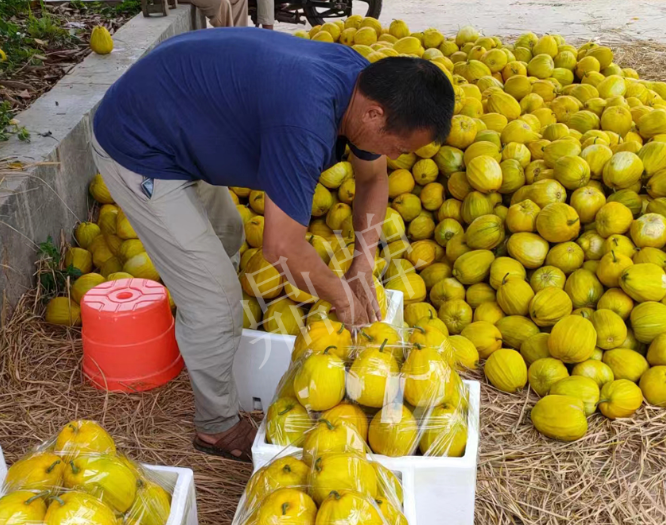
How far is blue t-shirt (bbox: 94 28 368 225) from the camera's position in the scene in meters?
1.96

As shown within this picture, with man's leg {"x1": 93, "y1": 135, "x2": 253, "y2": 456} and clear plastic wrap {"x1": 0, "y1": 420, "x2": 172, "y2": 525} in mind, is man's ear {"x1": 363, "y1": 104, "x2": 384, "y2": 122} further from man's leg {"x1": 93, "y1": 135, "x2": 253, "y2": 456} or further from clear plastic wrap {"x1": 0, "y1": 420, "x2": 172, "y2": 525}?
clear plastic wrap {"x1": 0, "y1": 420, "x2": 172, "y2": 525}

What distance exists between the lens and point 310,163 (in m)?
1.95

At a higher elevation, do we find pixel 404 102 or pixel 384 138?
pixel 404 102

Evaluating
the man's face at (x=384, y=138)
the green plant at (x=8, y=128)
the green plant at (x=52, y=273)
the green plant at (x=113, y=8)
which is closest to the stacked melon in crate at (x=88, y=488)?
the man's face at (x=384, y=138)

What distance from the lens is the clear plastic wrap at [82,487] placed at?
60.3 inches

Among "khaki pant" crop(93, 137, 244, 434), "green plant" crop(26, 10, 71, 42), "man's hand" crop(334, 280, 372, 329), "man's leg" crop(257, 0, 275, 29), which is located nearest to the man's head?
"man's hand" crop(334, 280, 372, 329)

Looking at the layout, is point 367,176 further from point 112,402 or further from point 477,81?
point 477,81

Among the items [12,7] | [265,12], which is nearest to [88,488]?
[12,7]

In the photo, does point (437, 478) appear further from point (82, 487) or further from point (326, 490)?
point (82, 487)

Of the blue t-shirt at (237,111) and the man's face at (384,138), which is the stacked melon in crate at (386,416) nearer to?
the blue t-shirt at (237,111)

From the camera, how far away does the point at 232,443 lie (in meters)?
2.77

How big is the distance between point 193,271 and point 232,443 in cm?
76

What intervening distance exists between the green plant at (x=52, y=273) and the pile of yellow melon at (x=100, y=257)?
0.12 ft

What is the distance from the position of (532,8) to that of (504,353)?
10223mm
